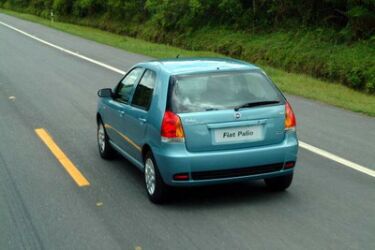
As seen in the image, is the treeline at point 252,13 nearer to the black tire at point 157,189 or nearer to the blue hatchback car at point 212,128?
the blue hatchback car at point 212,128

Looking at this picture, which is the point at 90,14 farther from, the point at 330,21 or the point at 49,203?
the point at 49,203

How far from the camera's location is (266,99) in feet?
23.5

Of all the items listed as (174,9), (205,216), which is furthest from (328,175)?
(174,9)

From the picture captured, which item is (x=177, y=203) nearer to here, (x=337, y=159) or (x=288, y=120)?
(x=288, y=120)

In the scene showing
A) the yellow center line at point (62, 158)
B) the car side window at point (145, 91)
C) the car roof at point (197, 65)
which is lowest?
the yellow center line at point (62, 158)

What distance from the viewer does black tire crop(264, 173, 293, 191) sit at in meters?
7.38

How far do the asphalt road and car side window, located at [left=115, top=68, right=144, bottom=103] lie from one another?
103cm

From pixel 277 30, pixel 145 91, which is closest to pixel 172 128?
pixel 145 91

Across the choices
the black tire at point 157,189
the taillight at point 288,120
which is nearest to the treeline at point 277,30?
the taillight at point 288,120

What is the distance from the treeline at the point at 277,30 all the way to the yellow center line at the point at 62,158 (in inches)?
359

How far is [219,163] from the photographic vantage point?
675 cm

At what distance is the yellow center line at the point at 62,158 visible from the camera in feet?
27.3

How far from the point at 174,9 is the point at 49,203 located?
26.3m

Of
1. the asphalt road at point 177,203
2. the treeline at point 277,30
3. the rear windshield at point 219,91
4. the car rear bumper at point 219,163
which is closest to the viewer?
the asphalt road at point 177,203
